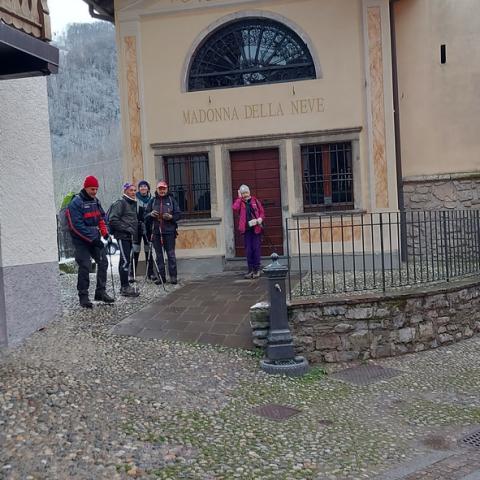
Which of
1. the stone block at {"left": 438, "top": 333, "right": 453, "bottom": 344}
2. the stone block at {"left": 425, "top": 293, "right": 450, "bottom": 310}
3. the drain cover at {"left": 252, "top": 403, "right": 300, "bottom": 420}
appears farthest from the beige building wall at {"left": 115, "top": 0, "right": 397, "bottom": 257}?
the drain cover at {"left": 252, "top": 403, "right": 300, "bottom": 420}

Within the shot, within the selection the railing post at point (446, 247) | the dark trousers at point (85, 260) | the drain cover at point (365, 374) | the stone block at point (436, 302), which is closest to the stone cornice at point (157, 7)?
the dark trousers at point (85, 260)

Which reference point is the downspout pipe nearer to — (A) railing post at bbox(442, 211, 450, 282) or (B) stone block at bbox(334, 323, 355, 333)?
(A) railing post at bbox(442, 211, 450, 282)

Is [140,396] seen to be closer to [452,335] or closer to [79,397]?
[79,397]

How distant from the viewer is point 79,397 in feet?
16.9

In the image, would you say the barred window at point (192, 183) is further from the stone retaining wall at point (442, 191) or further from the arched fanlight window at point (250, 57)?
the stone retaining wall at point (442, 191)

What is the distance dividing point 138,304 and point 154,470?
4532 millimetres

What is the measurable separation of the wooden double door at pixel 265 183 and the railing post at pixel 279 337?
16.7ft

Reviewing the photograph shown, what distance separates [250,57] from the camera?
11.6 meters

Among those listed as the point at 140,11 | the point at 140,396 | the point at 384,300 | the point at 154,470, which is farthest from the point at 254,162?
the point at 154,470

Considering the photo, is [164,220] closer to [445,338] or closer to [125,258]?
[125,258]

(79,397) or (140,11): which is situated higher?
(140,11)

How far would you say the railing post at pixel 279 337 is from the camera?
20.8 feet

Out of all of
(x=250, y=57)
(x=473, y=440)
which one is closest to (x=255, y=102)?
(x=250, y=57)

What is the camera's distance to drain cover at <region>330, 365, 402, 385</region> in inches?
249
